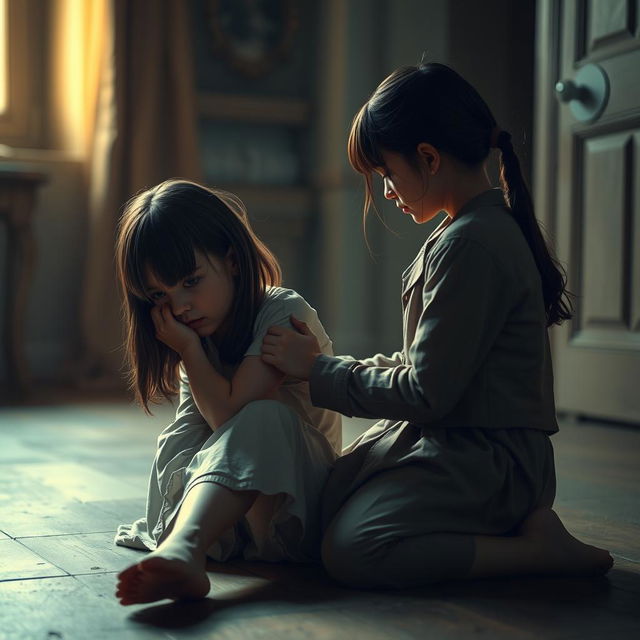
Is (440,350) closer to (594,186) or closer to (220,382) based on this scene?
(220,382)

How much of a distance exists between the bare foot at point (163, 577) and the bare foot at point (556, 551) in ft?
1.31

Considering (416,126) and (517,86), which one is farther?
(517,86)

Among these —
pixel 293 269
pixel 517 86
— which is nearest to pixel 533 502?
pixel 517 86

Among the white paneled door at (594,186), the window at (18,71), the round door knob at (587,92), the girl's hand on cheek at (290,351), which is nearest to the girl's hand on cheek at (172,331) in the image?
the girl's hand on cheek at (290,351)

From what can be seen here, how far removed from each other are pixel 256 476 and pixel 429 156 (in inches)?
16.6

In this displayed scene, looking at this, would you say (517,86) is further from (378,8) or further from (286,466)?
(286,466)

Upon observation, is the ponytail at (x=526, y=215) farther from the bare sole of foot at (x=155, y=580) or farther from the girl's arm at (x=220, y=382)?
the bare sole of foot at (x=155, y=580)

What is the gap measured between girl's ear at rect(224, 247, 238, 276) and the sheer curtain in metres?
2.19

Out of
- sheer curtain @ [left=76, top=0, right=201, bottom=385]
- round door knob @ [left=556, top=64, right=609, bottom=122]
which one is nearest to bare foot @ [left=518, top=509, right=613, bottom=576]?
round door knob @ [left=556, top=64, right=609, bottom=122]

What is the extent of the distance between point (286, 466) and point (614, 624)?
0.40 metres

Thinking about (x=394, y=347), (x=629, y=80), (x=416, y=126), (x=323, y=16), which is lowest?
(x=394, y=347)

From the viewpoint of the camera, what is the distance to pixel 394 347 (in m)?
4.01

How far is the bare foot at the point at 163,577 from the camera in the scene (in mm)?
1059

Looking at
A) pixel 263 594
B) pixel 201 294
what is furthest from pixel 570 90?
pixel 263 594
